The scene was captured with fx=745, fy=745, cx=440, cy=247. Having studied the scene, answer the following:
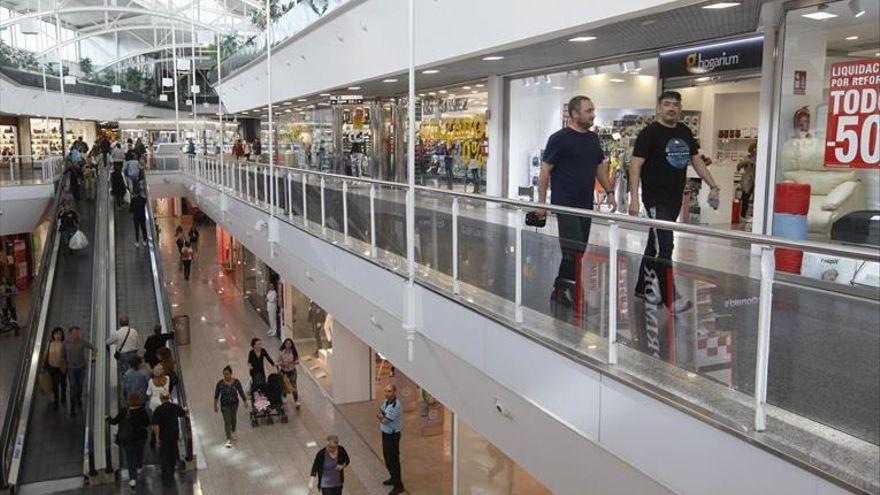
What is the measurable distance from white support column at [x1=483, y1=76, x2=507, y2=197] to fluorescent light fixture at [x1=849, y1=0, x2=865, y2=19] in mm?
8082

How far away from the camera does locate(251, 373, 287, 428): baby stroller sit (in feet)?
49.3

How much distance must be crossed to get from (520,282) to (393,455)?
699 centimetres

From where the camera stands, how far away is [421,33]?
11.2 m

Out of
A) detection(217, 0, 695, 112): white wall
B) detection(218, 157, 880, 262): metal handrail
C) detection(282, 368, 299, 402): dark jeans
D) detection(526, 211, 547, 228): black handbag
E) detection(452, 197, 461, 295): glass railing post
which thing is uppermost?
detection(217, 0, 695, 112): white wall

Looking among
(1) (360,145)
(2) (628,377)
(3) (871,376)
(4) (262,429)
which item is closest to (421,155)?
(1) (360,145)

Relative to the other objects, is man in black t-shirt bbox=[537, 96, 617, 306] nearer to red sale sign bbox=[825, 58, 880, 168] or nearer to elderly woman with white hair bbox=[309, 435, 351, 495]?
red sale sign bbox=[825, 58, 880, 168]

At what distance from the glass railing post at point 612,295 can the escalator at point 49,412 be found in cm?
969

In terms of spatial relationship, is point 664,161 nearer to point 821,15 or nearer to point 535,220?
point 535,220

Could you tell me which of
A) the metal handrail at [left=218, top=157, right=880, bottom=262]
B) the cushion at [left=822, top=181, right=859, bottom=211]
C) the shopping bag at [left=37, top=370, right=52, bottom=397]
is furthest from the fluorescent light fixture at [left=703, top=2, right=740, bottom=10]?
the shopping bag at [left=37, top=370, right=52, bottom=397]

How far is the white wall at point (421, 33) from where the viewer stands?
7434mm

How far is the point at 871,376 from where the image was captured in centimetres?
318

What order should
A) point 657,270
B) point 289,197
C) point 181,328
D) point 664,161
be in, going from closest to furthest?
1. point 657,270
2. point 664,161
3. point 289,197
4. point 181,328

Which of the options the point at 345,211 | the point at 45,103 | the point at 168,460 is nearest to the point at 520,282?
the point at 345,211

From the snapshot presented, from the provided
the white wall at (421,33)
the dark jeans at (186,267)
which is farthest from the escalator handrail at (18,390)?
the dark jeans at (186,267)
